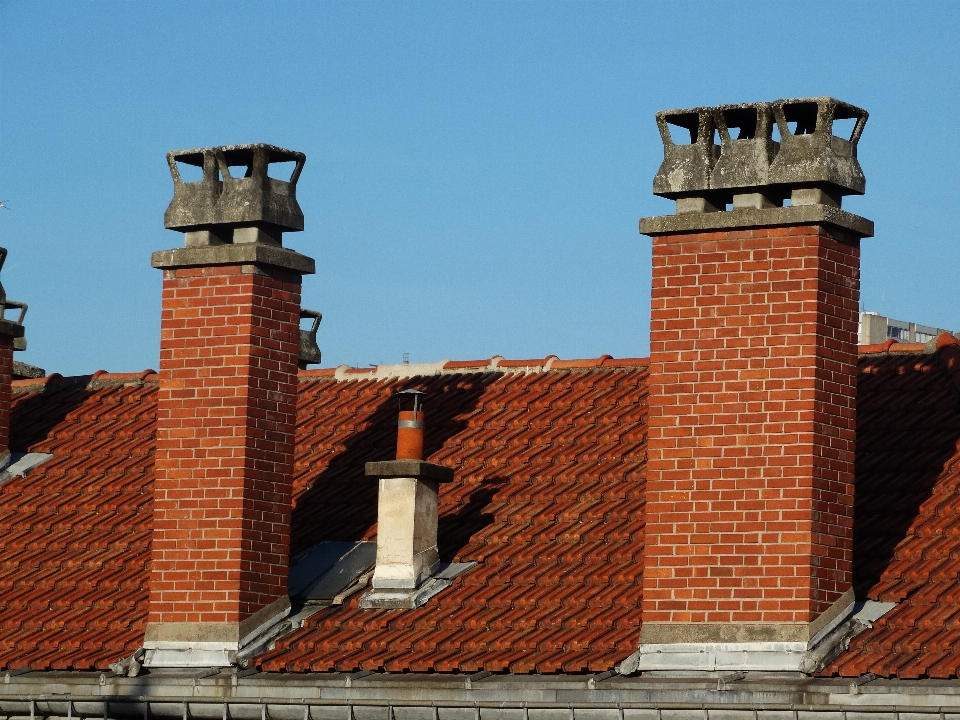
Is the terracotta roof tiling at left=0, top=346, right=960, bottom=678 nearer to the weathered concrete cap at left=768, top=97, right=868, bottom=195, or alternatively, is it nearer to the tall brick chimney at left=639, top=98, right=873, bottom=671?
the tall brick chimney at left=639, top=98, right=873, bottom=671

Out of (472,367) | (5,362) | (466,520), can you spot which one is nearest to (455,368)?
(472,367)

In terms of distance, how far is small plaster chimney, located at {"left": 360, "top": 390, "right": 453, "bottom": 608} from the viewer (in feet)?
51.6

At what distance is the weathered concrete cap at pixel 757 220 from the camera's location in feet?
45.6

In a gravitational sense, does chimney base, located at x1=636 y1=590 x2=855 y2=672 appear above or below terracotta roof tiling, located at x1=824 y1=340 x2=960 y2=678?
below

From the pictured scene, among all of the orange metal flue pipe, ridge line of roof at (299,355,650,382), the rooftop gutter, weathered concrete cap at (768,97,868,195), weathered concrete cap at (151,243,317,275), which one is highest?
weathered concrete cap at (768,97,868,195)

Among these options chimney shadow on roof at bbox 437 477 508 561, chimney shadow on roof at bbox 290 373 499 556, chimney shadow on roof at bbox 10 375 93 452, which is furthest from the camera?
chimney shadow on roof at bbox 10 375 93 452

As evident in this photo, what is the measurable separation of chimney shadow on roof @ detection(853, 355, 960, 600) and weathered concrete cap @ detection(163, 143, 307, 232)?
499 centimetres

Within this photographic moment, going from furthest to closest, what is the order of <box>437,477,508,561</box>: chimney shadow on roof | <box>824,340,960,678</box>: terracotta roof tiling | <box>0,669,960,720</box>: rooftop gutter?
<box>437,477,508,561</box>: chimney shadow on roof, <box>824,340,960,678</box>: terracotta roof tiling, <box>0,669,960,720</box>: rooftop gutter

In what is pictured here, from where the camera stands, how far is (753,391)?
13.8 m

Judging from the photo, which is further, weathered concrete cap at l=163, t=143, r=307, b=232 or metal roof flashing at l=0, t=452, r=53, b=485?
metal roof flashing at l=0, t=452, r=53, b=485

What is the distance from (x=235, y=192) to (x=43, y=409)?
17.9 feet

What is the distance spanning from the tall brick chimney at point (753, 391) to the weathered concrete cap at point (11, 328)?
27.3 ft

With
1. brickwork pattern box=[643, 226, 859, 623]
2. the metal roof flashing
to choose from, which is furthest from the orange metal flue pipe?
the metal roof flashing

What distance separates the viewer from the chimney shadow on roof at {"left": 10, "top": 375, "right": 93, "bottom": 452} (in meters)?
20.4
